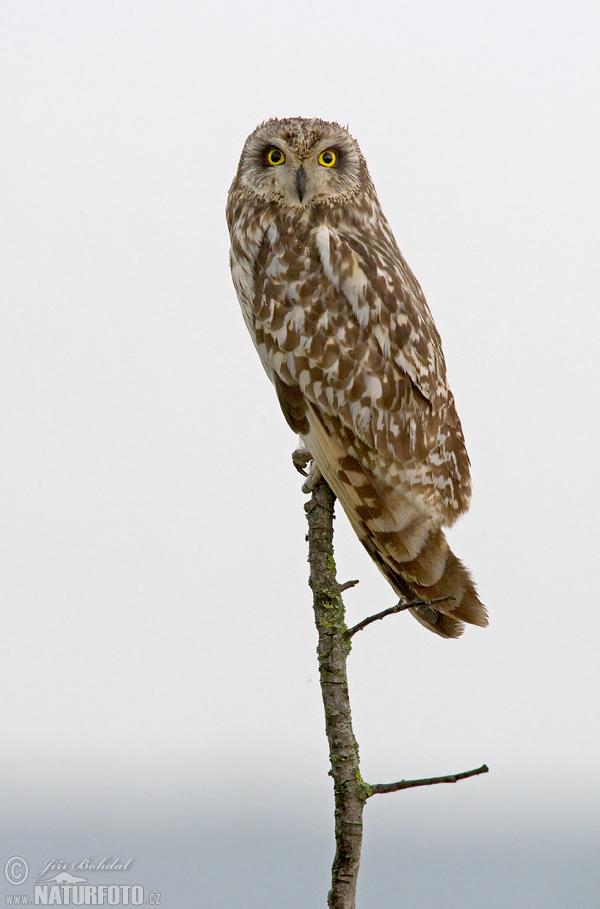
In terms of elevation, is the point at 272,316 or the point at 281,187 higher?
the point at 281,187

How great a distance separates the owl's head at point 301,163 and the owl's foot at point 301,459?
71cm

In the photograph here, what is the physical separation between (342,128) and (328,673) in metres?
1.55

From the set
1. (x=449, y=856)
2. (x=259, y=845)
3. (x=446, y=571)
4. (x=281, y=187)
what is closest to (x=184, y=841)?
(x=259, y=845)

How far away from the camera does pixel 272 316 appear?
246 cm

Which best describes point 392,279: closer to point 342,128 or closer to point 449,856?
point 342,128

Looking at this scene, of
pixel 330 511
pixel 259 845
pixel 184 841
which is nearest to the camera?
pixel 330 511

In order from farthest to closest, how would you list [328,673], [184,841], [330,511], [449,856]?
[449,856] → [184,841] → [330,511] → [328,673]

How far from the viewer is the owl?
95.5 inches

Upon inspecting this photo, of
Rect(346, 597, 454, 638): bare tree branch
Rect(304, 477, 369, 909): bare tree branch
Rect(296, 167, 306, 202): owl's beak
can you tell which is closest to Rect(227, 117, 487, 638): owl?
Rect(296, 167, 306, 202): owl's beak

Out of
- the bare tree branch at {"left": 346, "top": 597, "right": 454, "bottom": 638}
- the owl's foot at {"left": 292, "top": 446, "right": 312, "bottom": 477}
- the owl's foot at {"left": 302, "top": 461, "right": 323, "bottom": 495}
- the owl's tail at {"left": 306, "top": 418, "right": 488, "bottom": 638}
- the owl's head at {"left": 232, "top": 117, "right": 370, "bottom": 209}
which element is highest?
the owl's head at {"left": 232, "top": 117, "right": 370, "bottom": 209}

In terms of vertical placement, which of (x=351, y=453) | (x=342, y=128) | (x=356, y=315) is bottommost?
(x=351, y=453)

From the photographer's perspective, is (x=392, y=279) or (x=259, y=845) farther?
(x=259, y=845)

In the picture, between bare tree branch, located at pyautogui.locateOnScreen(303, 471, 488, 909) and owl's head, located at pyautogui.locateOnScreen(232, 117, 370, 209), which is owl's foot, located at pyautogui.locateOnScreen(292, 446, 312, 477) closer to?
bare tree branch, located at pyautogui.locateOnScreen(303, 471, 488, 909)

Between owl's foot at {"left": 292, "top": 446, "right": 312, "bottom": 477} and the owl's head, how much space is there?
709 mm
